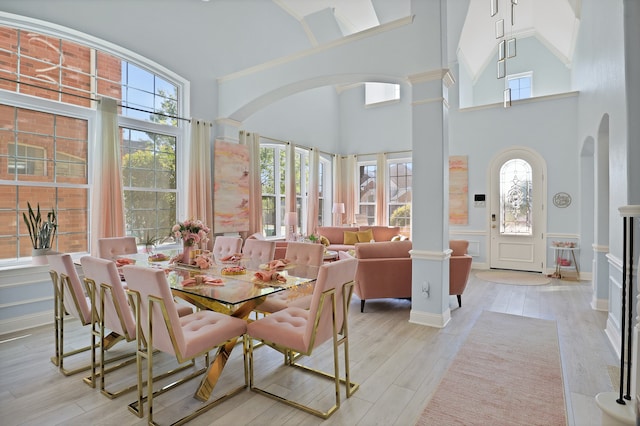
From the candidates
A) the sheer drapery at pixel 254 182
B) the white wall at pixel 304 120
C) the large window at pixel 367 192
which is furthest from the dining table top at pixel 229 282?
the large window at pixel 367 192

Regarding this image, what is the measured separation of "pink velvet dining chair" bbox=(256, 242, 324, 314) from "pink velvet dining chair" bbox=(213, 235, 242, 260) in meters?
0.79

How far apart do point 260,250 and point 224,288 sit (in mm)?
1459

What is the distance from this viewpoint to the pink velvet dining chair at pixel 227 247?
4.21 meters

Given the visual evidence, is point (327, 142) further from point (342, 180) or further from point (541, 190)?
point (541, 190)

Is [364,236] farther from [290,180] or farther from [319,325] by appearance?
[319,325]

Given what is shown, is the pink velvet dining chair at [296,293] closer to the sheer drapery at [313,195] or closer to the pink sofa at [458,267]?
the pink sofa at [458,267]

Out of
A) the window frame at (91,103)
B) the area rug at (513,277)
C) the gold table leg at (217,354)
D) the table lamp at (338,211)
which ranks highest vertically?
the window frame at (91,103)

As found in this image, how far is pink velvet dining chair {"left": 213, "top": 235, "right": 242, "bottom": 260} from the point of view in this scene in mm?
4215

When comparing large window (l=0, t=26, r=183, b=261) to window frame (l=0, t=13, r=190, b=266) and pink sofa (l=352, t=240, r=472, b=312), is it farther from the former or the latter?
pink sofa (l=352, t=240, r=472, b=312)

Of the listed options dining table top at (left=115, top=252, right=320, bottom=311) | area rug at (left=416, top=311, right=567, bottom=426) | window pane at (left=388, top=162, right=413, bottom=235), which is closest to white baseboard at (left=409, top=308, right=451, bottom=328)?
area rug at (left=416, top=311, right=567, bottom=426)

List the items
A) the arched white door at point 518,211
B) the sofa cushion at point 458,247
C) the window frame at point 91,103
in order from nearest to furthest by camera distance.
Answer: the window frame at point 91,103, the sofa cushion at point 458,247, the arched white door at point 518,211

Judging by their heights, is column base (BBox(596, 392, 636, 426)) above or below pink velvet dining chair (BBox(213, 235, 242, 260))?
below

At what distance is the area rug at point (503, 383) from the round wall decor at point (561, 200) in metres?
3.89

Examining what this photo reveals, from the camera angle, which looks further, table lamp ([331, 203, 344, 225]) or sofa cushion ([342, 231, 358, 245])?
table lamp ([331, 203, 344, 225])
